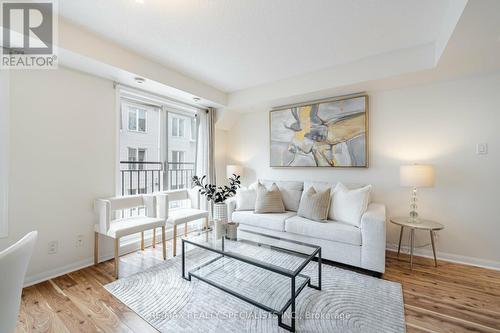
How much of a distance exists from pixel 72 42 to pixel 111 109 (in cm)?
85

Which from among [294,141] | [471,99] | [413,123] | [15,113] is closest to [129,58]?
[15,113]

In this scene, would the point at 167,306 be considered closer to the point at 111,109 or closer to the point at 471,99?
the point at 111,109

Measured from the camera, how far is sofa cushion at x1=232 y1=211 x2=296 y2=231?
2824mm

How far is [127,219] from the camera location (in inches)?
→ 105

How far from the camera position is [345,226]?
2.44 metres

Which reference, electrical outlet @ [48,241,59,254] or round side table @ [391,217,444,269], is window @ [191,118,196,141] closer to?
electrical outlet @ [48,241,59,254]

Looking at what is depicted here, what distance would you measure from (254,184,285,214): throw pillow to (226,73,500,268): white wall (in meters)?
1.11

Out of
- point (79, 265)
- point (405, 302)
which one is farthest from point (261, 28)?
point (79, 265)

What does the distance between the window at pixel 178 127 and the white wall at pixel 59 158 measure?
3.75 feet

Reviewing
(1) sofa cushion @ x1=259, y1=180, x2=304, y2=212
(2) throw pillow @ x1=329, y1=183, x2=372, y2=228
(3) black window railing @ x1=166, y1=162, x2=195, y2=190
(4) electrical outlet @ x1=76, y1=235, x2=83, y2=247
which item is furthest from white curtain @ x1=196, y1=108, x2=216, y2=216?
(2) throw pillow @ x1=329, y1=183, x2=372, y2=228

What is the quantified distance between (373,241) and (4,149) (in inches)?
144

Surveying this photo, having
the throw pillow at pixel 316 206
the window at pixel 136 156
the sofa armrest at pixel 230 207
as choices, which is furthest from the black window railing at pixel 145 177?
the throw pillow at pixel 316 206

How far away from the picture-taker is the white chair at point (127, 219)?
7.61 feet

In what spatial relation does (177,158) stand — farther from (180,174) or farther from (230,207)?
(230,207)
